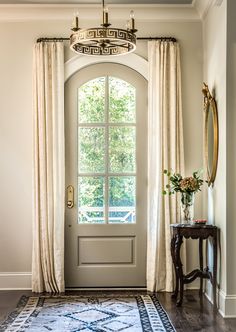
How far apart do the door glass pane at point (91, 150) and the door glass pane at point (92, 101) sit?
0.13 m

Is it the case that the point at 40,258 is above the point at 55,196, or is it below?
below

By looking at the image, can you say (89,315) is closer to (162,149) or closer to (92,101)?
(162,149)

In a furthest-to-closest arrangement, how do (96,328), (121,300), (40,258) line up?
(40,258) < (121,300) < (96,328)

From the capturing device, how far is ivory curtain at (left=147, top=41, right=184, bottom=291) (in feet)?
18.5

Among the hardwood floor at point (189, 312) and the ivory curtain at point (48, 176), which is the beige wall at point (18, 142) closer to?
the ivory curtain at point (48, 176)

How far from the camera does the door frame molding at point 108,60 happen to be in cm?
578

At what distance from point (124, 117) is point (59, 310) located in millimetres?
2271

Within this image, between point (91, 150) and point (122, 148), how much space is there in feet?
1.17

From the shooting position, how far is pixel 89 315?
4.61 metres

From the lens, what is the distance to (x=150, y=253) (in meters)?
5.65

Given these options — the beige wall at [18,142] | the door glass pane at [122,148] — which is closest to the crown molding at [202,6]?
the beige wall at [18,142]

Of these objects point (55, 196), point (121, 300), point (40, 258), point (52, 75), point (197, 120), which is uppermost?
point (52, 75)

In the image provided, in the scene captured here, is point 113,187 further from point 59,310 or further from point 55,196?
point 59,310

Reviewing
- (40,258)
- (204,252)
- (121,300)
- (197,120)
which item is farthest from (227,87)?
(40,258)
